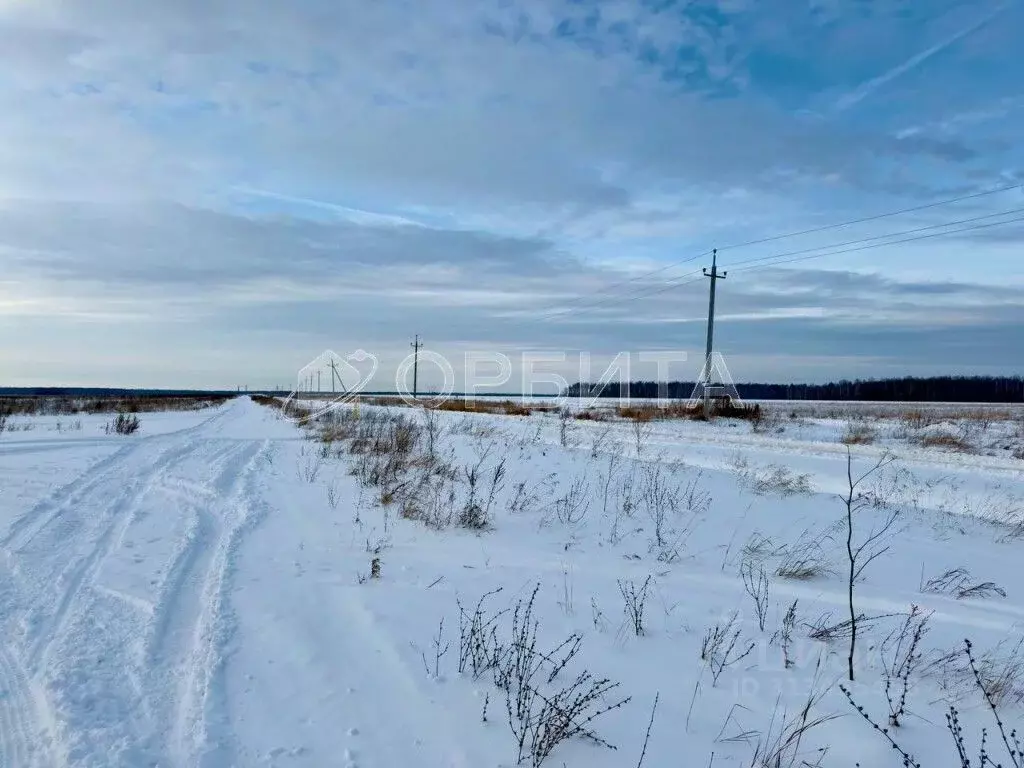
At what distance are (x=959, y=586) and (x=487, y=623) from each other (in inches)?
178

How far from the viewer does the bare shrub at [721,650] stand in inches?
143

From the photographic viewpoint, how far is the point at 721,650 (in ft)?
12.7

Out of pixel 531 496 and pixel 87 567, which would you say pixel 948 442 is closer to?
pixel 531 496

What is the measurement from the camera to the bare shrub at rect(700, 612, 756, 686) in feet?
11.9

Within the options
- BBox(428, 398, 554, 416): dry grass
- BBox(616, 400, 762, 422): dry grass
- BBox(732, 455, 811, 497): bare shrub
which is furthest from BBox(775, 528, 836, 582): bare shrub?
BBox(428, 398, 554, 416): dry grass

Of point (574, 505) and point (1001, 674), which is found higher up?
point (574, 505)

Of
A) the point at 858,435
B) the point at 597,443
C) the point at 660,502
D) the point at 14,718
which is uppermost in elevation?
the point at 597,443

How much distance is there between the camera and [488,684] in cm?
336

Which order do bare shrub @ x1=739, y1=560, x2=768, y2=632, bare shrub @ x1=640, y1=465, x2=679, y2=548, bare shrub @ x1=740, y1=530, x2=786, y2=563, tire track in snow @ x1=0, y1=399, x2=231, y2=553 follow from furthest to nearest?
bare shrub @ x1=640, y1=465, x2=679, y2=548 → bare shrub @ x1=740, y1=530, x2=786, y2=563 → tire track in snow @ x1=0, y1=399, x2=231, y2=553 → bare shrub @ x1=739, y1=560, x2=768, y2=632

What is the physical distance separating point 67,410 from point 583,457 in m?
40.5

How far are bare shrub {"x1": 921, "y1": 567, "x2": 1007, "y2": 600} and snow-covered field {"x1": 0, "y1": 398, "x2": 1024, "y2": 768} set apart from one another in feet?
0.13

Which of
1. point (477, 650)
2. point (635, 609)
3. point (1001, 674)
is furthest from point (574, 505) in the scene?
point (1001, 674)

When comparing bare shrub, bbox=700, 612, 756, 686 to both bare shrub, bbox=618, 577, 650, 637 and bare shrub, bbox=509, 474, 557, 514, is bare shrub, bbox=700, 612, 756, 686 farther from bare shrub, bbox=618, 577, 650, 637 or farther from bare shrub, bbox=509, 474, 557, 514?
bare shrub, bbox=509, 474, 557, 514

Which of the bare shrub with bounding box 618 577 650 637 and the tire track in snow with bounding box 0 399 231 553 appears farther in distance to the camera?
the tire track in snow with bounding box 0 399 231 553
